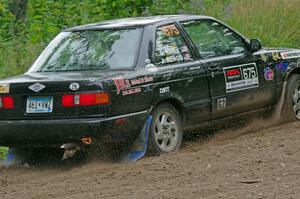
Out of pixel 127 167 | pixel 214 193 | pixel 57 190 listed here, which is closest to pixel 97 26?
pixel 127 167

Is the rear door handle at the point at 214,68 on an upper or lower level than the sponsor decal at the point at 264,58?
upper

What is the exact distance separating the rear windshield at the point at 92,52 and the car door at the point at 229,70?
0.96 m

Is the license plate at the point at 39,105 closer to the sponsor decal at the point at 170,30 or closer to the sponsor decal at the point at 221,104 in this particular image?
the sponsor decal at the point at 170,30

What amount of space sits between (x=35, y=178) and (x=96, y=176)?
0.86m

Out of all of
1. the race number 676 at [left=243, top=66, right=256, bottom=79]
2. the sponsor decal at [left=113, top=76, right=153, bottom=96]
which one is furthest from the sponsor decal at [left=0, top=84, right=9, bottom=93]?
the race number 676 at [left=243, top=66, right=256, bottom=79]

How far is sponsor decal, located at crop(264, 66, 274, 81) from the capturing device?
10242mm

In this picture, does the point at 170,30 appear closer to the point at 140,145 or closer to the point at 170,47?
the point at 170,47

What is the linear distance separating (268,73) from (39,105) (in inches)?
133

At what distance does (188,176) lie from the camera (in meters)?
7.36

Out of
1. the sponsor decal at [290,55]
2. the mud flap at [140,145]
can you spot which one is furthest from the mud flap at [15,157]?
the sponsor decal at [290,55]

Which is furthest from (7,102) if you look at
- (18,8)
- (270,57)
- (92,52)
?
(18,8)

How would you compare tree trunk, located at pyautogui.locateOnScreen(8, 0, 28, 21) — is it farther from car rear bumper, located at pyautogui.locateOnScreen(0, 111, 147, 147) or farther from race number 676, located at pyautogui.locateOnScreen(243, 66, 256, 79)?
car rear bumper, located at pyautogui.locateOnScreen(0, 111, 147, 147)

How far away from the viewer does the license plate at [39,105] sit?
8.23 m

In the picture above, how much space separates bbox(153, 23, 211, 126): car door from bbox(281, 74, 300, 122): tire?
160cm
